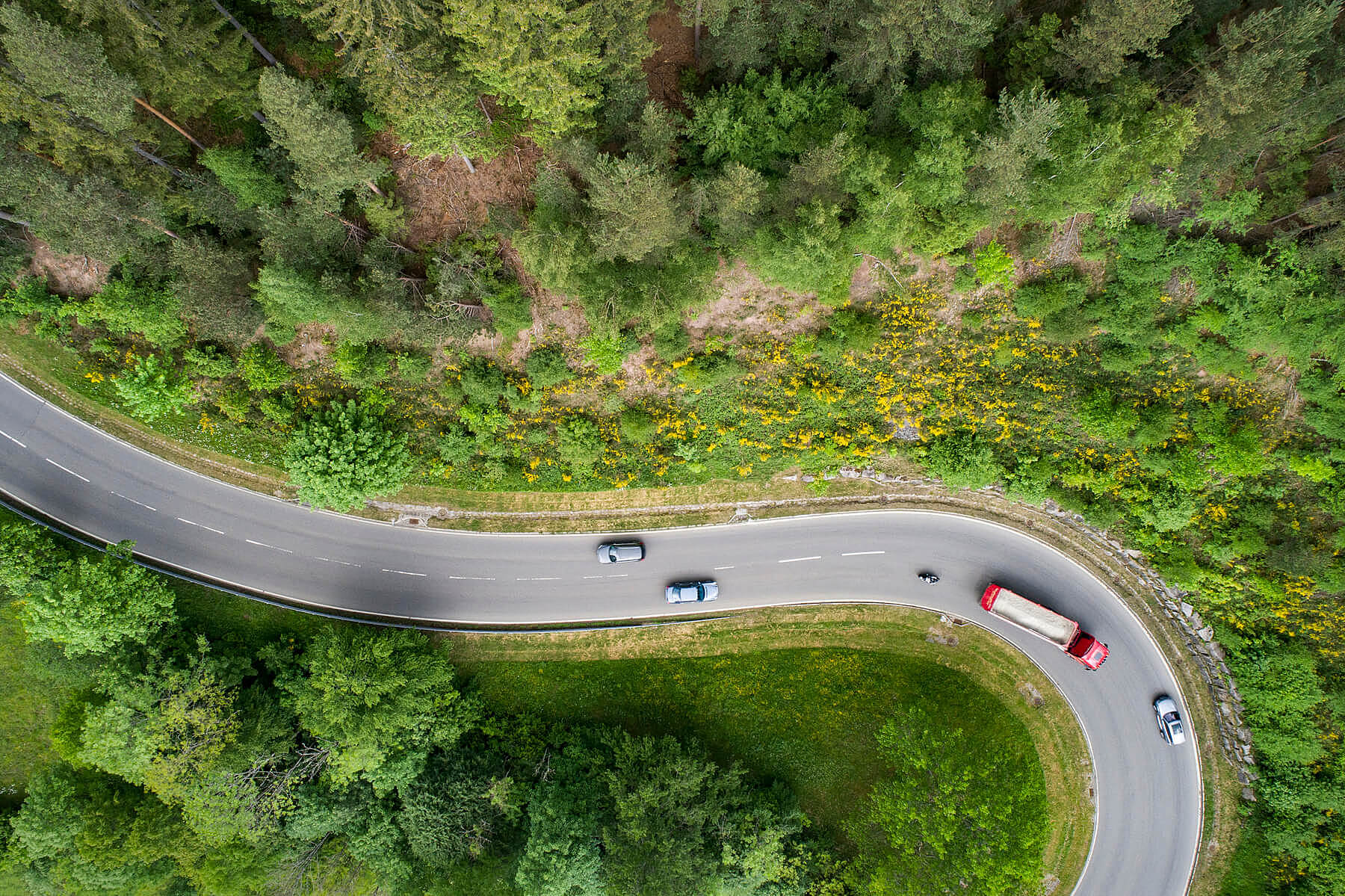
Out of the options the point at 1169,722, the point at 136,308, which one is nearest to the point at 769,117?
the point at 136,308

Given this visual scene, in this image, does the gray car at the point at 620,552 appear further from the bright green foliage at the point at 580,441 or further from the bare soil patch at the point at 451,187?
the bare soil patch at the point at 451,187

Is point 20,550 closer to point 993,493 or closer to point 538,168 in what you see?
point 538,168

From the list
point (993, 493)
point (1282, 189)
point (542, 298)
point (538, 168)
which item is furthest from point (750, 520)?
point (1282, 189)

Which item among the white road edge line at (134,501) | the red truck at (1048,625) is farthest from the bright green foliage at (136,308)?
the red truck at (1048,625)

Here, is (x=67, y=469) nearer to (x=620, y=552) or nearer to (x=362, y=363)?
(x=362, y=363)

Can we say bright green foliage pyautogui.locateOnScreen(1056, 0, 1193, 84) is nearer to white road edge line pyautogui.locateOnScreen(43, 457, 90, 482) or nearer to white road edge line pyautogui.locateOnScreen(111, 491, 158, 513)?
white road edge line pyautogui.locateOnScreen(111, 491, 158, 513)

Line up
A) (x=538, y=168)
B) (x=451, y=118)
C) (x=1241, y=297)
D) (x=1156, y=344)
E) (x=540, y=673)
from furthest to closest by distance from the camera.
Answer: (x=540, y=673)
(x=1156, y=344)
(x=1241, y=297)
(x=538, y=168)
(x=451, y=118)
